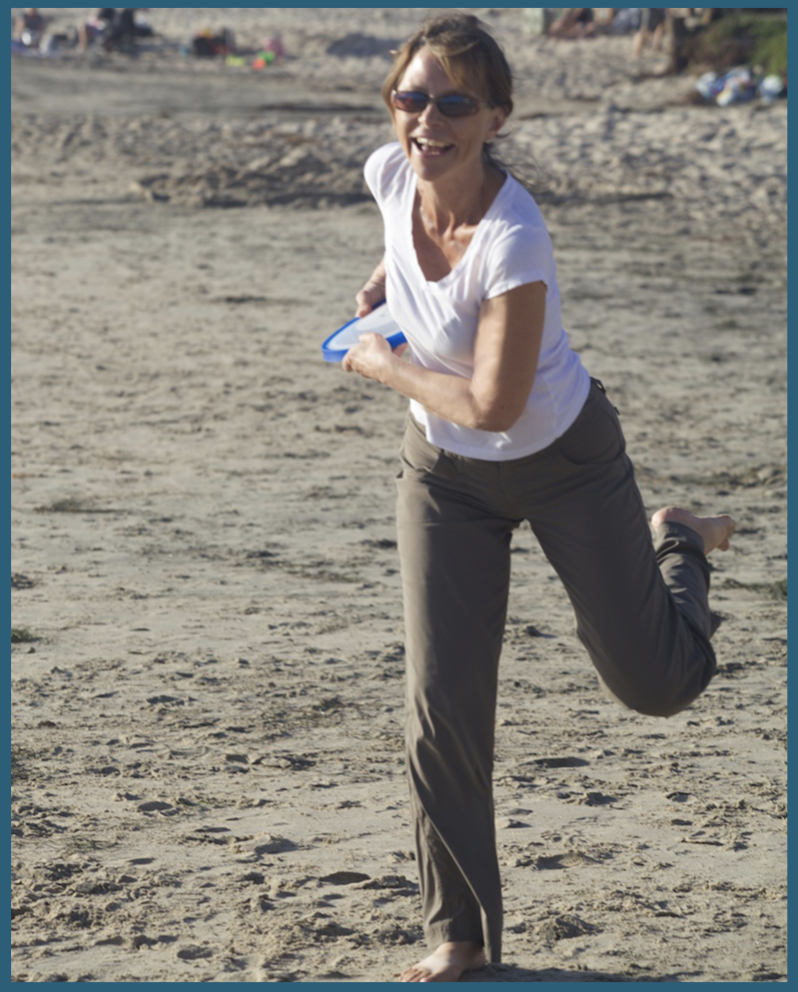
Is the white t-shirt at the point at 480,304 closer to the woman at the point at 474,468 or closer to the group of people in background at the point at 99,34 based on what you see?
the woman at the point at 474,468

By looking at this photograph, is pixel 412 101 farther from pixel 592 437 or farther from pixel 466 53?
pixel 592 437

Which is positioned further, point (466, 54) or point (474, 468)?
point (474, 468)

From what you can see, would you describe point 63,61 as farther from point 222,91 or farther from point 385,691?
point 385,691

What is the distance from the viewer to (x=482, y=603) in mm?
3135

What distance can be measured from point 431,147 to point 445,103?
0.30 ft

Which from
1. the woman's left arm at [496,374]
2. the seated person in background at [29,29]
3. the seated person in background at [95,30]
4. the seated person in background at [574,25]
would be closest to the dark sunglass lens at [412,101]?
the woman's left arm at [496,374]

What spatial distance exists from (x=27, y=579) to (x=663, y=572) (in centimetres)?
318

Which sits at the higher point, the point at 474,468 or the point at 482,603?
the point at 474,468

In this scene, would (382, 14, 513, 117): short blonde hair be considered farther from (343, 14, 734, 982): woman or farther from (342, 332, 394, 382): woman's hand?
(342, 332, 394, 382): woman's hand

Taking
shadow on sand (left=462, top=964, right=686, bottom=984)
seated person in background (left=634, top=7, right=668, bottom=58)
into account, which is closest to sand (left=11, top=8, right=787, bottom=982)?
shadow on sand (left=462, top=964, right=686, bottom=984)

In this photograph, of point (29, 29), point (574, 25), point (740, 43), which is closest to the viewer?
point (740, 43)

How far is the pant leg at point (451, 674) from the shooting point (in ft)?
10.2

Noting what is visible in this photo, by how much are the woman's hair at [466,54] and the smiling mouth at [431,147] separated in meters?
0.13

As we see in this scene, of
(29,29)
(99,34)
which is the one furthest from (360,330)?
(29,29)
